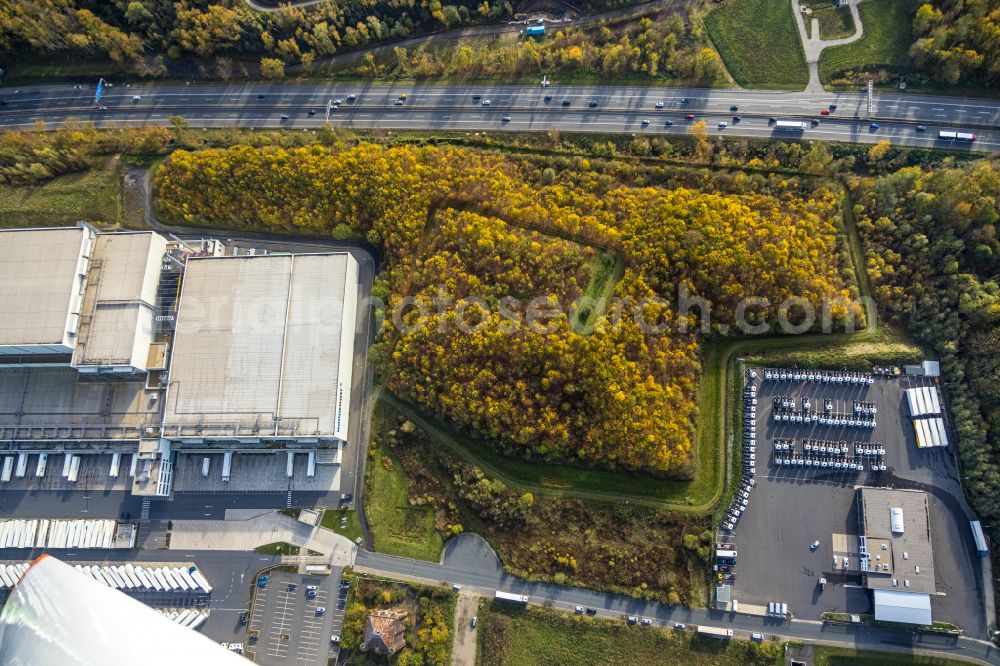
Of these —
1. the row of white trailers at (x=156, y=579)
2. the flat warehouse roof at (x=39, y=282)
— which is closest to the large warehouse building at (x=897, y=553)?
the row of white trailers at (x=156, y=579)

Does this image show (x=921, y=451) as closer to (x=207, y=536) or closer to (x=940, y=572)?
(x=940, y=572)

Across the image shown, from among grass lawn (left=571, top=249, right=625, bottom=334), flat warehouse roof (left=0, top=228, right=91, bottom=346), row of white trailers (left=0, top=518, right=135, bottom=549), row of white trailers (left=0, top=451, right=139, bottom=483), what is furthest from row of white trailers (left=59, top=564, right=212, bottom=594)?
grass lawn (left=571, top=249, right=625, bottom=334)

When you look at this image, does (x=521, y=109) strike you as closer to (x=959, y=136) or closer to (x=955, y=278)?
(x=959, y=136)

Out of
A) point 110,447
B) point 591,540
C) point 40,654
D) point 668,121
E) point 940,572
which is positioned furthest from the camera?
point 668,121

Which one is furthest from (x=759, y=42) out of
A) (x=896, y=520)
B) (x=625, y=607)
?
(x=625, y=607)

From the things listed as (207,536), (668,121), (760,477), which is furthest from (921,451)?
(207,536)

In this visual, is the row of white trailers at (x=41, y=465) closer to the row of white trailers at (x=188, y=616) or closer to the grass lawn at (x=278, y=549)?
the row of white trailers at (x=188, y=616)

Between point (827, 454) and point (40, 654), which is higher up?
point (827, 454)
